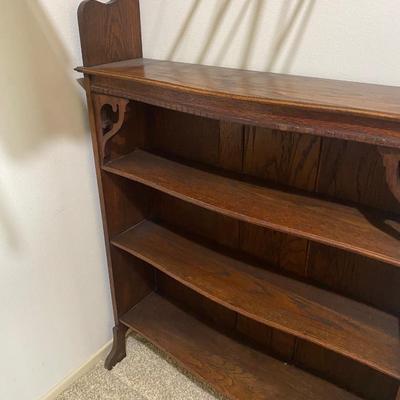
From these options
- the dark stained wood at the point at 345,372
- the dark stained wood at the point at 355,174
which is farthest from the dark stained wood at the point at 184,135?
the dark stained wood at the point at 345,372

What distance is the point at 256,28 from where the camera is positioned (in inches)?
42.0

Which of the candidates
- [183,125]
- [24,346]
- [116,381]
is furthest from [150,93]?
[116,381]

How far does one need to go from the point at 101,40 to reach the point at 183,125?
0.34 m

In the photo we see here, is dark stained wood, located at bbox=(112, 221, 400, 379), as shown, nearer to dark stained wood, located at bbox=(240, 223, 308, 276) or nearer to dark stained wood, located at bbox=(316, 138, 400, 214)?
dark stained wood, located at bbox=(240, 223, 308, 276)

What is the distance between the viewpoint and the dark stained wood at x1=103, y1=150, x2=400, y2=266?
89 cm

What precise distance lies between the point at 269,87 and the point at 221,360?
3.07 feet

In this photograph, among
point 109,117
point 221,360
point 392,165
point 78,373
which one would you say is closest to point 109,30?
point 109,117

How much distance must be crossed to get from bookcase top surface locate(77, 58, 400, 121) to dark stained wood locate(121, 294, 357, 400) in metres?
0.91

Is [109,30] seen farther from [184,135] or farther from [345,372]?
[345,372]

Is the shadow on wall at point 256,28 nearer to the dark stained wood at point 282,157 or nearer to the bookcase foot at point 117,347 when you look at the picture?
the dark stained wood at point 282,157

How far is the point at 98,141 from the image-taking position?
1229 millimetres

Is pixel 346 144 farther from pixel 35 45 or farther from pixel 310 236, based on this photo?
pixel 35 45

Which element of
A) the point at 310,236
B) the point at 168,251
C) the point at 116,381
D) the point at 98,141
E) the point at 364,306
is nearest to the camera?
the point at 310,236

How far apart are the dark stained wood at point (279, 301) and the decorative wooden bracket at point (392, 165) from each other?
435mm
